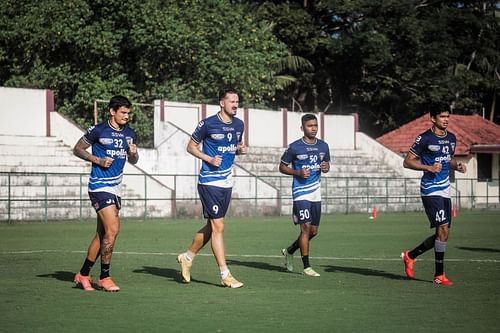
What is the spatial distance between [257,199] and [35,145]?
919cm

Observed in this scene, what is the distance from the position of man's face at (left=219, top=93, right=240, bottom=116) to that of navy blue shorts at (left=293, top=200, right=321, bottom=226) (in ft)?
8.13

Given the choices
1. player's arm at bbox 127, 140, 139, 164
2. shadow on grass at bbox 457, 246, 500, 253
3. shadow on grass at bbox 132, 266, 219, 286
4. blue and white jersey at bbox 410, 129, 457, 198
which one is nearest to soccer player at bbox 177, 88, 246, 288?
player's arm at bbox 127, 140, 139, 164

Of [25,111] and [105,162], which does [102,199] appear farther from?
[25,111]

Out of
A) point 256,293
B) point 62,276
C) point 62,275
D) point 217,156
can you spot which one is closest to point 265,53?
point 62,275

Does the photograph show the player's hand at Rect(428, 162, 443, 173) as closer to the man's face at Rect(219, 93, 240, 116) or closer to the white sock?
the man's face at Rect(219, 93, 240, 116)

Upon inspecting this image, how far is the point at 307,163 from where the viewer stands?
14.5m

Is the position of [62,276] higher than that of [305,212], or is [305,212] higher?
[305,212]

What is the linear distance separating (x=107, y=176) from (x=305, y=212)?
141 inches

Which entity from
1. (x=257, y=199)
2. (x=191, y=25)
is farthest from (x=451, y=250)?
(x=191, y=25)

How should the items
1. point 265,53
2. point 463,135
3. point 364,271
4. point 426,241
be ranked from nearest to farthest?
point 426,241
point 364,271
point 265,53
point 463,135

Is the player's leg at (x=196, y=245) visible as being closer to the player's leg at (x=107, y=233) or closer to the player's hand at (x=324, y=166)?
the player's leg at (x=107, y=233)

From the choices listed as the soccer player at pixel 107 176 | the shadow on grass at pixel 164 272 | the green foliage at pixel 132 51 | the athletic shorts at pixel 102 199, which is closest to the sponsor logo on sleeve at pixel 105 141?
the soccer player at pixel 107 176

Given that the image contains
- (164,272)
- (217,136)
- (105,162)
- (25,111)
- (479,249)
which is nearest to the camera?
(105,162)

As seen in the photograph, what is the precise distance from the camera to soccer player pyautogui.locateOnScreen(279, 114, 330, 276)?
1428 centimetres
